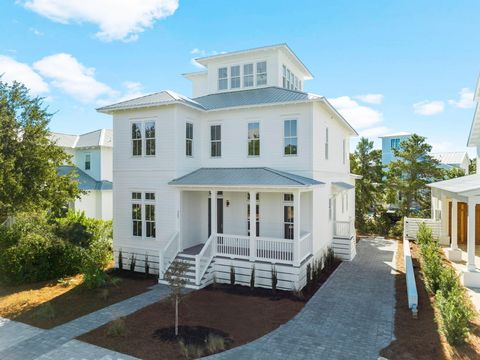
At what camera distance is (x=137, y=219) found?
15547 mm

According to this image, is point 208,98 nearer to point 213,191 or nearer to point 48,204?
point 213,191

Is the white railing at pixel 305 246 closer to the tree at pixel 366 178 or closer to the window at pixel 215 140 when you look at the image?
the window at pixel 215 140

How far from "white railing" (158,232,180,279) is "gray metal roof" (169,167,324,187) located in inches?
99.5

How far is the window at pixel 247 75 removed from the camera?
59.6ft

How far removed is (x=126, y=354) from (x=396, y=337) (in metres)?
6.92

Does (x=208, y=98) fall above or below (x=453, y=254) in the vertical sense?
above

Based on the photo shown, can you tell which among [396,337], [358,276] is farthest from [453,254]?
[396,337]

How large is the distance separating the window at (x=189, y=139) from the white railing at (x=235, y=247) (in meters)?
4.42

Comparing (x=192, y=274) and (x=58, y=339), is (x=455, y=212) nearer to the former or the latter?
(x=192, y=274)

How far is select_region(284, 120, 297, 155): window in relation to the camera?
48.1ft

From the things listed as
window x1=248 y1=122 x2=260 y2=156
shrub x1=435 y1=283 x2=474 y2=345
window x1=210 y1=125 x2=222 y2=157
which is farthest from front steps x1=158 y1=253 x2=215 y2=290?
shrub x1=435 y1=283 x2=474 y2=345

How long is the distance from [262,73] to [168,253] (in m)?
10.7

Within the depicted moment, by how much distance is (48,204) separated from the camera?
15055 millimetres

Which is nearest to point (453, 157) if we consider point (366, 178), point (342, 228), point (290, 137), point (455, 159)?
point (455, 159)
